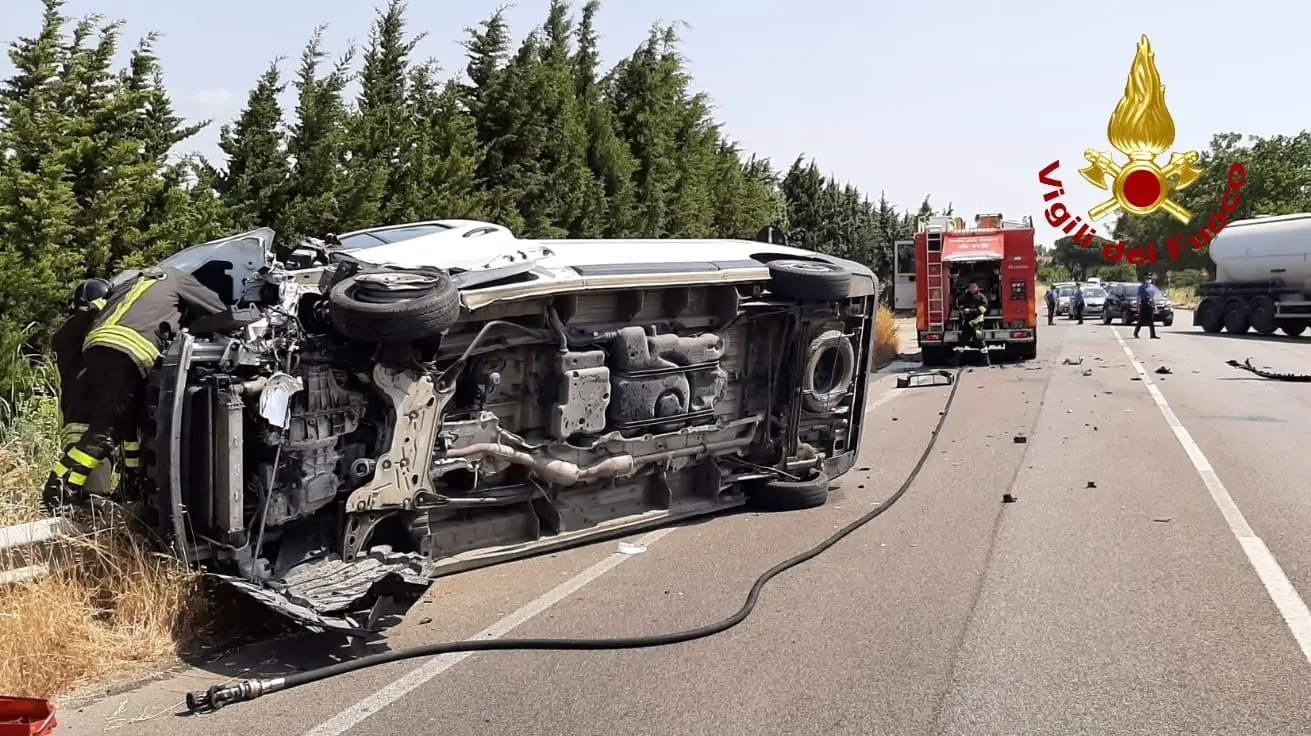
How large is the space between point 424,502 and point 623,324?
182 cm

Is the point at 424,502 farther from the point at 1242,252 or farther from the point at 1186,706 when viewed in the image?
the point at 1242,252

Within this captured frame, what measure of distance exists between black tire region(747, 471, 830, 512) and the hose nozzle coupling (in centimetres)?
431

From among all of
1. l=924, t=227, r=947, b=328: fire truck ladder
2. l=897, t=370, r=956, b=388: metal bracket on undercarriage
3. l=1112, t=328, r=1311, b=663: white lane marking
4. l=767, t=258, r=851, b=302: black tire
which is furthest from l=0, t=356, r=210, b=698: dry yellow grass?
l=924, t=227, r=947, b=328: fire truck ladder

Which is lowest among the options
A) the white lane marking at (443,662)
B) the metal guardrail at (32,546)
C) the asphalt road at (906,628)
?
the asphalt road at (906,628)

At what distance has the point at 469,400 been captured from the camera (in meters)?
6.37

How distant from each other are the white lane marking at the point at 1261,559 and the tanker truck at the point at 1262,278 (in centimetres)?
2093

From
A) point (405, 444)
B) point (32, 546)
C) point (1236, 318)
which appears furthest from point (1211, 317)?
point (32, 546)

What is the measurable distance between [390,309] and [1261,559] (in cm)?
500

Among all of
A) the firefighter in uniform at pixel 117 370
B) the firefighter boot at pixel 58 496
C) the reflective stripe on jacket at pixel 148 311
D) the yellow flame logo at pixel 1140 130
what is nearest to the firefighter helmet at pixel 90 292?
the reflective stripe on jacket at pixel 148 311

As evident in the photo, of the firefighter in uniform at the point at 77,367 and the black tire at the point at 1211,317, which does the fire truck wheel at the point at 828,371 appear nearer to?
the firefighter in uniform at the point at 77,367

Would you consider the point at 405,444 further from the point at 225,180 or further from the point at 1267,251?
the point at 1267,251

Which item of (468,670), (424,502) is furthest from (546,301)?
(468,670)

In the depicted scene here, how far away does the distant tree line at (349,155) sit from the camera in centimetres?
956

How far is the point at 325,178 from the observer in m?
12.6
